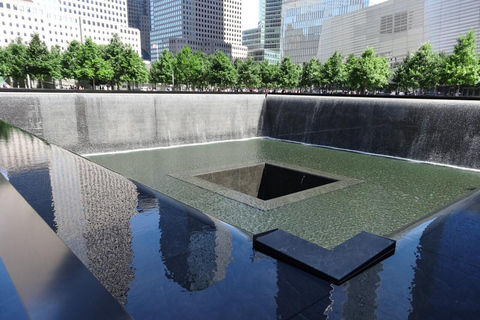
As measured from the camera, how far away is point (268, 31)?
110 m

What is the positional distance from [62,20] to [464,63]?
89.6 meters

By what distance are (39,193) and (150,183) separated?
4642 millimetres

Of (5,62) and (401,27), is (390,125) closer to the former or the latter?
(5,62)

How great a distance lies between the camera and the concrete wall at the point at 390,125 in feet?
33.2

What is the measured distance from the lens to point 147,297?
174cm

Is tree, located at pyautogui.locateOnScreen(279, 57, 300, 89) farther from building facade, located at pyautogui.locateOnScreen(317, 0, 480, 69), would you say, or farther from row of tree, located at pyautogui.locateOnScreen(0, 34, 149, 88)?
row of tree, located at pyautogui.locateOnScreen(0, 34, 149, 88)

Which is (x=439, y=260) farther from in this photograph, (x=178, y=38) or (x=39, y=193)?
(x=178, y=38)

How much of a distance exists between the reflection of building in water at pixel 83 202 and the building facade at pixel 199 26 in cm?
10748

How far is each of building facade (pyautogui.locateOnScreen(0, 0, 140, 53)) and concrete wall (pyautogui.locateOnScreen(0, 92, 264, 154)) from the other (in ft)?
208

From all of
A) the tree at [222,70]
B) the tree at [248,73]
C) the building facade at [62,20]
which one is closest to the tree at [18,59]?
the tree at [222,70]

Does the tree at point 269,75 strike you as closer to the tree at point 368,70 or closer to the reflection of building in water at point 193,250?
the tree at point 368,70

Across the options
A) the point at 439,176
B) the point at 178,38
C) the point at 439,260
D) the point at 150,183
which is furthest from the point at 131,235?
the point at 178,38

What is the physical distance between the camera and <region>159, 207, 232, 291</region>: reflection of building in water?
1979mm

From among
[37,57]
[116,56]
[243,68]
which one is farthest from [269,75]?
[37,57]
